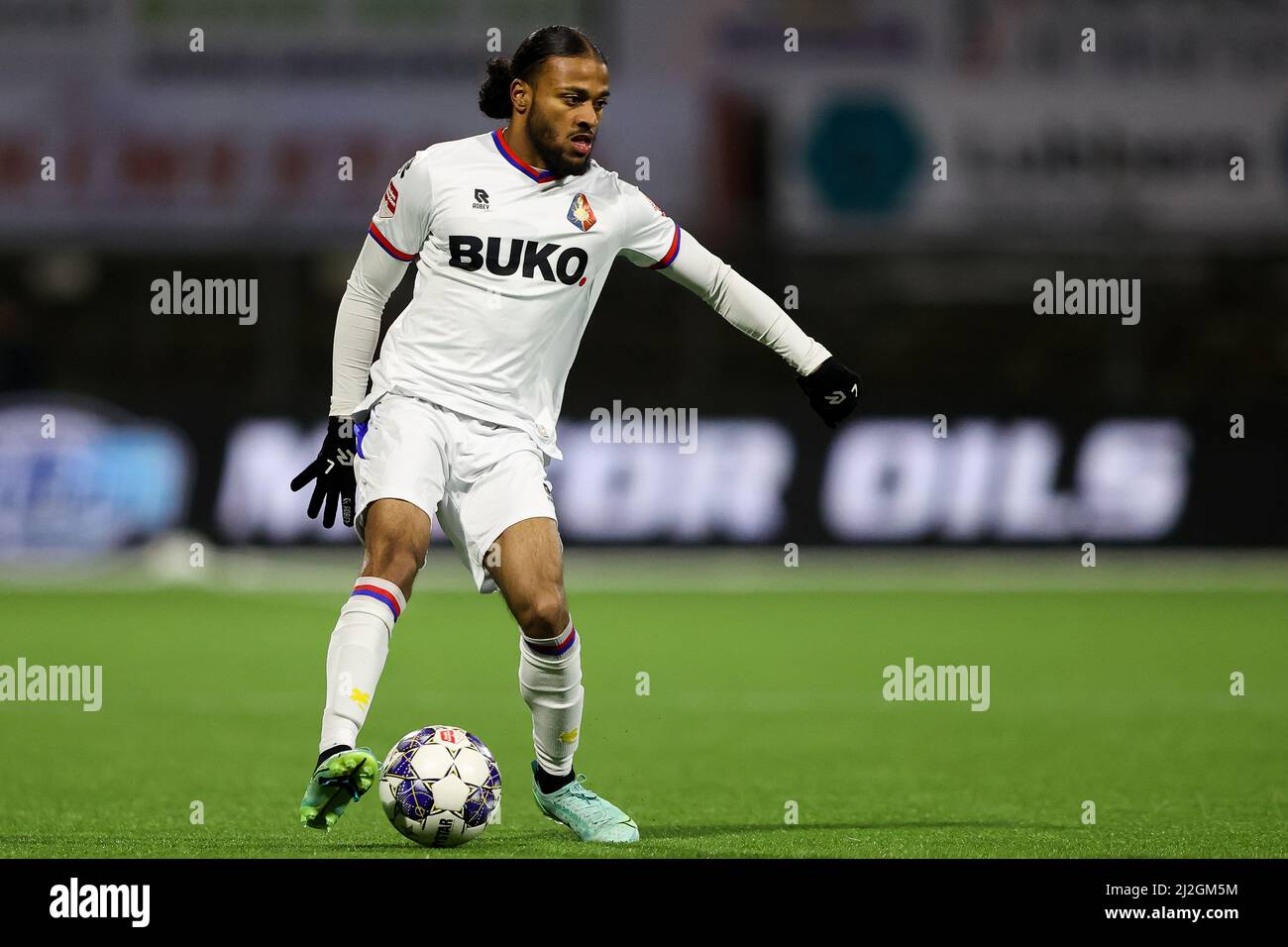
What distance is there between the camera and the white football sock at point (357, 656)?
588cm

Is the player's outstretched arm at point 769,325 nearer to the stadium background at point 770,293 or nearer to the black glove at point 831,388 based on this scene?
the black glove at point 831,388

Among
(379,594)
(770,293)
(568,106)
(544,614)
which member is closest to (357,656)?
(379,594)

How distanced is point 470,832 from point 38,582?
1195cm

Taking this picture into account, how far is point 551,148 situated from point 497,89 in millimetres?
315

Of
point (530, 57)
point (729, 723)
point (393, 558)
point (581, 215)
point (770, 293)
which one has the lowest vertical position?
point (729, 723)

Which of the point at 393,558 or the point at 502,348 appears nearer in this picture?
the point at 393,558

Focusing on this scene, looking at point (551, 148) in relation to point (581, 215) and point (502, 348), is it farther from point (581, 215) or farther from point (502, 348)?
point (502, 348)

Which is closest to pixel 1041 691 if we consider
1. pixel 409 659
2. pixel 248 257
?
pixel 409 659

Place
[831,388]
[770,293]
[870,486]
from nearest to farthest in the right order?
[831,388]
[870,486]
[770,293]

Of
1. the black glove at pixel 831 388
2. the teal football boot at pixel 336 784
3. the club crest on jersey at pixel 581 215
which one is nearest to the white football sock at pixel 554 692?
the teal football boot at pixel 336 784

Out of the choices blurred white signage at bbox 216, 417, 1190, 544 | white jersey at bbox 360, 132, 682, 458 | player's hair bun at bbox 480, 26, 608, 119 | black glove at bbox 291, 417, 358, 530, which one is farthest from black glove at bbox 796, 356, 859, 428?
blurred white signage at bbox 216, 417, 1190, 544

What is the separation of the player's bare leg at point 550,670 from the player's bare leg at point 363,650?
0.28m

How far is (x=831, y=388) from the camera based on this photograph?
22.1 feet

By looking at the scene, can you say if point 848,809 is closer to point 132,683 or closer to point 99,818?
point 99,818
